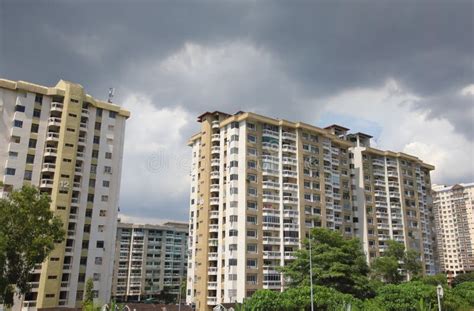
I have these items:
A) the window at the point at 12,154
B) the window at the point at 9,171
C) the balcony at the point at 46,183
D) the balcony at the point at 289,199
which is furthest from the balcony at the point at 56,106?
the balcony at the point at 289,199

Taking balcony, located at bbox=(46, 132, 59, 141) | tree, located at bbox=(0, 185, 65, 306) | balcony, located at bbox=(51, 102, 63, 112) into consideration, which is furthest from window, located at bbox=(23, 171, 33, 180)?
tree, located at bbox=(0, 185, 65, 306)

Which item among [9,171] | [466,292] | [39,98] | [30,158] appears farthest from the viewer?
[39,98]

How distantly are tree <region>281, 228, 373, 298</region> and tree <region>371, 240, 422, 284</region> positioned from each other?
13.8 metres

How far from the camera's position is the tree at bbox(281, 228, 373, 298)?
→ 47.9m

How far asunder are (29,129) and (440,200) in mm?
152370

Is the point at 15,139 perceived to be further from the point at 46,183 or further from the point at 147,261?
the point at 147,261

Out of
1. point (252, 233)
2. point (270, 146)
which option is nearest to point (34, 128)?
point (252, 233)

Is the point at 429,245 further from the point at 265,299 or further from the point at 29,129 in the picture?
the point at 29,129

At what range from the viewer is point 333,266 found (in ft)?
157

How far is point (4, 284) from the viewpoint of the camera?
30672 millimetres

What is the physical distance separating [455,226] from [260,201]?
123723mm

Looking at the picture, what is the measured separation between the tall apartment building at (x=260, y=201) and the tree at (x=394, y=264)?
8.65 metres

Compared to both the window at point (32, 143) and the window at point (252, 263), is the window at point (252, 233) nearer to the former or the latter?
the window at point (252, 263)

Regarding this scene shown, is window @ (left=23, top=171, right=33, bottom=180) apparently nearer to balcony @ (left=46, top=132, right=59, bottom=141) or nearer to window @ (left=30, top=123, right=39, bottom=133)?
balcony @ (left=46, top=132, right=59, bottom=141)
